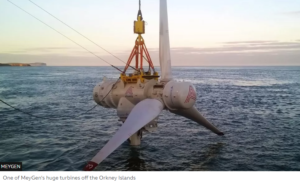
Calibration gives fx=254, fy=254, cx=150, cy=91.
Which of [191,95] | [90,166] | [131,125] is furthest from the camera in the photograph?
[191,95]

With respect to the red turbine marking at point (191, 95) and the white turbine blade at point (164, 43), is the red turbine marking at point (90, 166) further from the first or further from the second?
the white turbine blade at point (164, 43)

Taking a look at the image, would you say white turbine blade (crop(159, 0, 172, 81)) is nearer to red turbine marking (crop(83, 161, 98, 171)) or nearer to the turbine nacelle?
the turbine nacelle

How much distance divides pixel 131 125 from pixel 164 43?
22.9ft

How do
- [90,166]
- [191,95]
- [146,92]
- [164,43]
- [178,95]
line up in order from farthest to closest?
1. [164,43]
2. [146,92]
3. [191,95]
4. [178,95]
5. [90,166]

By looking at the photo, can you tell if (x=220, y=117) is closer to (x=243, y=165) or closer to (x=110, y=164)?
(x=243, y=165)

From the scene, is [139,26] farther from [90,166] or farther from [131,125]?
[90,166]

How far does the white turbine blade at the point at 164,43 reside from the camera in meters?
18.0

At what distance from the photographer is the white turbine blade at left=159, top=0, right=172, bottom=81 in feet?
59.1

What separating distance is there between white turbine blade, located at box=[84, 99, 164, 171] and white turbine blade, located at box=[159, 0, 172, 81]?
9.53ft

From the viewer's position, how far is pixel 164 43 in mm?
18312

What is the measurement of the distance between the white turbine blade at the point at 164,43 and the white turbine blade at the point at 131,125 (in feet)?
9.53

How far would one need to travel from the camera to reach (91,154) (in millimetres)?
19078

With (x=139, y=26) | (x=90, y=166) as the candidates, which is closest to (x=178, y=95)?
(x=139, y=26)
